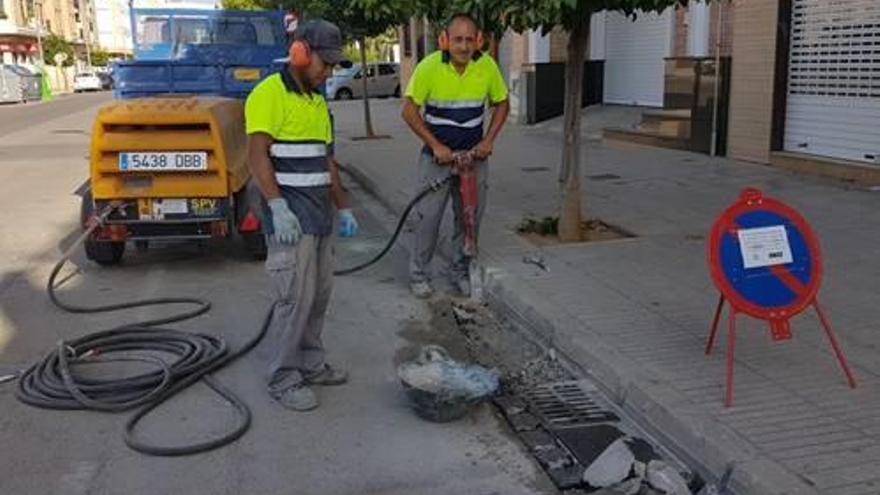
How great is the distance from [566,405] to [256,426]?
1565 mm

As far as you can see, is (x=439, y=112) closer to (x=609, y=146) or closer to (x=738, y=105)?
(x=738, y=105)

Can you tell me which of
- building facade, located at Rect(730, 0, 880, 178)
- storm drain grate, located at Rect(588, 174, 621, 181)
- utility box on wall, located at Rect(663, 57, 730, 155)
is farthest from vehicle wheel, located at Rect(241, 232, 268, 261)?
utility box on wall, located at Rect(663, 57, 730, 155)

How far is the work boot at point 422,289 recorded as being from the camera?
6.80 m

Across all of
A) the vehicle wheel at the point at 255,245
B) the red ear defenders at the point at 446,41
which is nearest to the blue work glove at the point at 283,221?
the red ear defenders at the point at 446,41

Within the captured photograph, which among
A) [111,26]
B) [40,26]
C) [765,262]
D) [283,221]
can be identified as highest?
[111,26]

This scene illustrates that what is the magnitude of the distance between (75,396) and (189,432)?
73cm

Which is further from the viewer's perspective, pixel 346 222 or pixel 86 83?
pixel 86 83

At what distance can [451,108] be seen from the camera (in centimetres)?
645

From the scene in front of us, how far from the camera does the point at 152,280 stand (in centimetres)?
743

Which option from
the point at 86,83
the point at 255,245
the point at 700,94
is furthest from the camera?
the point at 86,83

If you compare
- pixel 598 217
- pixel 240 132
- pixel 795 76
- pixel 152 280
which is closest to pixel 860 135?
pixel 795 76

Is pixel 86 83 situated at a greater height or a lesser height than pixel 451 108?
lesser

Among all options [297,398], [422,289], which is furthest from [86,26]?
[297,398]

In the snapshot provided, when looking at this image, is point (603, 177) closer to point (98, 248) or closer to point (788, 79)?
point (788, 79)
